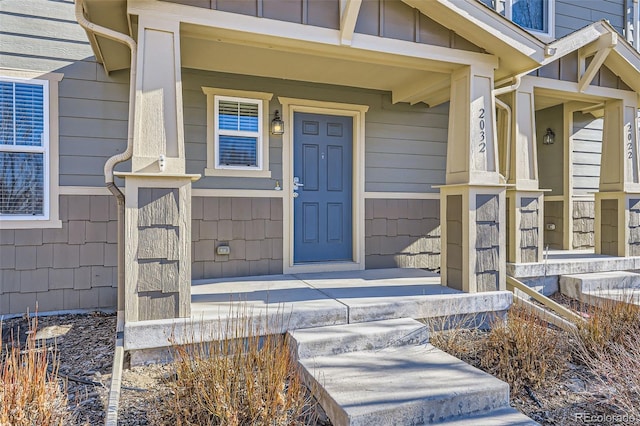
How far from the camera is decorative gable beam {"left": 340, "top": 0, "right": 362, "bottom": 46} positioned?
341 centimetres

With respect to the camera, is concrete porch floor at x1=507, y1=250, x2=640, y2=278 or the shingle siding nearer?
the shingle siding

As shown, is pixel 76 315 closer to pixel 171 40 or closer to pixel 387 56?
pixel 171 40

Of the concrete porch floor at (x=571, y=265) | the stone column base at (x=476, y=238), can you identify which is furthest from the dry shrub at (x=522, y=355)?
the concrete porch floor at (x=571, y=265)

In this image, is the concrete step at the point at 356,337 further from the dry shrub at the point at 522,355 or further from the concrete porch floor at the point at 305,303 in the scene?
the dry shrub at the point at 522,355

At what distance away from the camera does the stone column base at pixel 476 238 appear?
3.94 meters

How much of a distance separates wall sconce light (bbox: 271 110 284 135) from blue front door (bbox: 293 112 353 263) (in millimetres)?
263

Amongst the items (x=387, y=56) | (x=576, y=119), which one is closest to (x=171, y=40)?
(x=387, y=56)

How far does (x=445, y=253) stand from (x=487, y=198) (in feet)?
2.19

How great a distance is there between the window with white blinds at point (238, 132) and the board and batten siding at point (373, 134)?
0.14 m

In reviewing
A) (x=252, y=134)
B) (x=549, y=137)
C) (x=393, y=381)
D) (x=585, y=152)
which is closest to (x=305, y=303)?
(x=393, y=381)

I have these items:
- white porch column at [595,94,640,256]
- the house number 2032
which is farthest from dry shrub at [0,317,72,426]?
white porch column at [595,94,640,256]

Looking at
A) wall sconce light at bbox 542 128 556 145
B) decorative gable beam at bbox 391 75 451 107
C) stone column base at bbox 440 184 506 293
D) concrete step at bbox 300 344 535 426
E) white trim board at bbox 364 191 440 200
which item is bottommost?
concrete step at bbox 300 344 535 426

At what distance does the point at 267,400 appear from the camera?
2221mm

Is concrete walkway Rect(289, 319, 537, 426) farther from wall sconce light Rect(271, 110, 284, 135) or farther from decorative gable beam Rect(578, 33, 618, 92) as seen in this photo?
decorative gable beam Rect(578, 33, 618, 92)
